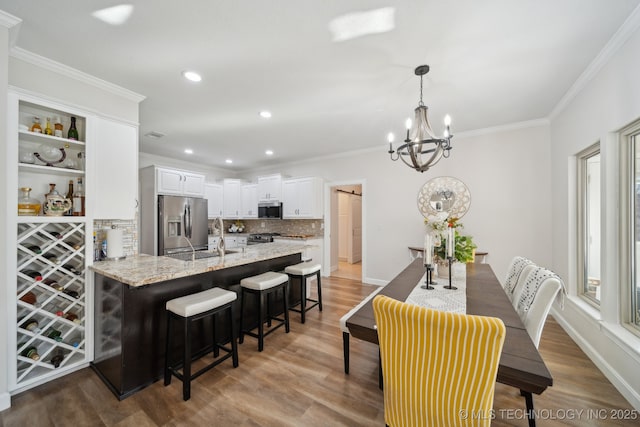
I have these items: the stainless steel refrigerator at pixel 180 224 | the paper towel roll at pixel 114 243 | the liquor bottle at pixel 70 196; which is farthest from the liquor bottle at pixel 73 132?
the stainless steel refrigerator at pixel 180 224

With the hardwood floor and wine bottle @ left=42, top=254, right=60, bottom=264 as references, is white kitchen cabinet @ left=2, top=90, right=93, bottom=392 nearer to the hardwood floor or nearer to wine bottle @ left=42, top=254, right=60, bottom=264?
wine bottle @ left=42, top=254, right=60, bottom=264

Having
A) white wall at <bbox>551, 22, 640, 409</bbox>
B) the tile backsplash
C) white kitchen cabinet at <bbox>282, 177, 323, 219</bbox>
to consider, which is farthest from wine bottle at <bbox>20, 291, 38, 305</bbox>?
white wall at <bbox>551, 22, 640, 409</bbox>

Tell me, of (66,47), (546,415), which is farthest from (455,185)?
(66,47)

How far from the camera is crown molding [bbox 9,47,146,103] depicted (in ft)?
6.22

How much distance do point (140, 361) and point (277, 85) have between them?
8.57 ft

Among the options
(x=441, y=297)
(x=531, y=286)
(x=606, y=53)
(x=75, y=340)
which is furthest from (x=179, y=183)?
(x=606, y=53)

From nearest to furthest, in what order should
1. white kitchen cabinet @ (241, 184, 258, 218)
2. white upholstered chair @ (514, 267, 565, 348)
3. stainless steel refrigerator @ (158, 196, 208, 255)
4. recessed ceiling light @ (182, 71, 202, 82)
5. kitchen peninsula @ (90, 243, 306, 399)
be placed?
white upholstered chair @ (514, 267, 565, 348) → kitchen peninsula @ (90, 243, 306, 399) → recessed ceiling light @ (182, 71, 202, 82) → stainless steel refrigerator @ (158, 196, 208, 255) → white kitchen cabinet @ (241, 184, 258, 218)

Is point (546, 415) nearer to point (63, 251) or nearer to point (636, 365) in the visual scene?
point (636, 365)

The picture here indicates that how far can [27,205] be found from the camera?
1859mm

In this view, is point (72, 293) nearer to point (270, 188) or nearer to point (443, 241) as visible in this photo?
point (443, 241)

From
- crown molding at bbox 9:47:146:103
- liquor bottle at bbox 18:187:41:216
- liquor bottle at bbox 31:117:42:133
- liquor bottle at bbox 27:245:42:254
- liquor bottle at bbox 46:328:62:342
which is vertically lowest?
liquor bottle at bbox 46:328:62:342

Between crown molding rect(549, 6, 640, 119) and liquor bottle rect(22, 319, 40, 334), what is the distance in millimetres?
4752

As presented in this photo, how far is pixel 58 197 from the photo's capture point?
6.63ft

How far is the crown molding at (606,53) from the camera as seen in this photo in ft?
5.33
